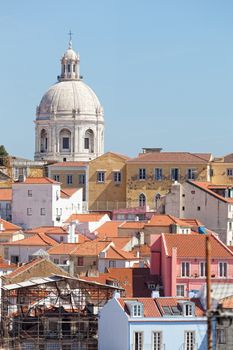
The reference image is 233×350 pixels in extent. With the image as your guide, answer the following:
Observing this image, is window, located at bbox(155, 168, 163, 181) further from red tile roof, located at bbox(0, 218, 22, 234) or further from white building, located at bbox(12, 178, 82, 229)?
red tile roof, located at bbox(0, 218, 22, 234)

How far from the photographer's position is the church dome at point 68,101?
4302 inches

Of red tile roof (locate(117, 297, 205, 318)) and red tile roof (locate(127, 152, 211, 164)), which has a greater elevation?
red tile roof (locate(127, 152, 211, 164))

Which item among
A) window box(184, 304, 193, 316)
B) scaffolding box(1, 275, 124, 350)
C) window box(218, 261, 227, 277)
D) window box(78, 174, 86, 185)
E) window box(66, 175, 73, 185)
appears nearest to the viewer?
window box(184, 304, 193, 316)

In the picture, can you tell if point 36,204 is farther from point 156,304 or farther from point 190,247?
point 156,304

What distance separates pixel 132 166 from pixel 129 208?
3.11 metres

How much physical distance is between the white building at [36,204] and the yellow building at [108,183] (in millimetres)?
8618

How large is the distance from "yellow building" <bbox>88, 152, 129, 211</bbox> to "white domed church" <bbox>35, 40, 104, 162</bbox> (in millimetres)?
17240

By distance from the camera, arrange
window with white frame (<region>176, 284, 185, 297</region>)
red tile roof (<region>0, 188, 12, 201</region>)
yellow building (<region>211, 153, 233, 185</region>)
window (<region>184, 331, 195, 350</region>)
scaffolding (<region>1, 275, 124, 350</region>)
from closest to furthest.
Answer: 1. window (<region>184, 331, 195, 350</region>)
2. scaffolding (<region>1, 275, 124, 350</region>)
3. window with white frame (<region>176, 284, 185, 297</region>)
4. red tile roof (<region>0, 188, 12, 201</region>)
5. yellow building (<region>211, 153, 233, 185</region>)

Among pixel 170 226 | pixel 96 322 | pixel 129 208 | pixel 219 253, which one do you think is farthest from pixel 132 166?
pixel 96 322

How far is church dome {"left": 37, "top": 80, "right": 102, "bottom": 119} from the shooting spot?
10927cm

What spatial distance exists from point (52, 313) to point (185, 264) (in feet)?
25.9

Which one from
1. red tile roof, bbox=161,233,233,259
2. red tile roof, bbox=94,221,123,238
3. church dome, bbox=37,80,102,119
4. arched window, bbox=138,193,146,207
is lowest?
red tile roof, bbox=161,233,233,259

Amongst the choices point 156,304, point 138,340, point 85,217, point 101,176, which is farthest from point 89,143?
point 138,340

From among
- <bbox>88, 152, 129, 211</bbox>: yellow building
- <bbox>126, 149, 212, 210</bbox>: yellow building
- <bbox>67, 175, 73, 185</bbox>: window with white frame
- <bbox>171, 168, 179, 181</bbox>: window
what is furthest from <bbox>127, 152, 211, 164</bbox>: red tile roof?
<bbox>67, 175, 73, 185</bbox>: window with white frame
